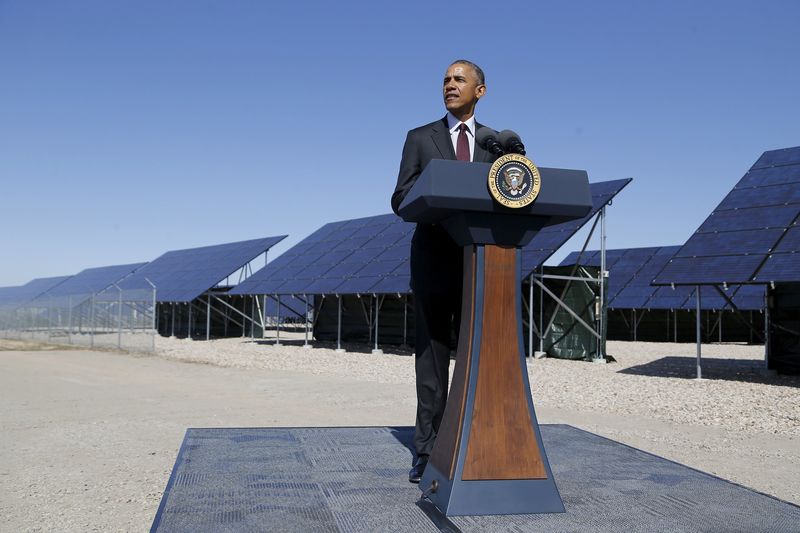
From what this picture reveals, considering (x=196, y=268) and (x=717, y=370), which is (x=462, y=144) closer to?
(x=717, y=370)

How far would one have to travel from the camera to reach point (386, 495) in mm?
2609

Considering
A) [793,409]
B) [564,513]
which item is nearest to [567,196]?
[564,513]

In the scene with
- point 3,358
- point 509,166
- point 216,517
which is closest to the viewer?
point 216,517

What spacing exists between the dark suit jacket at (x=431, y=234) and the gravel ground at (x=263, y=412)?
1.90 m

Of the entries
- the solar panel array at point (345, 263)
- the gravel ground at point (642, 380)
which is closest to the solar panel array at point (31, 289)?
the solar panel array at point (345, 263)

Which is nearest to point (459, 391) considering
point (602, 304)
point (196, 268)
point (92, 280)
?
point (602, 304)

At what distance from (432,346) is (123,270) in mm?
34502

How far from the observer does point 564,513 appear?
2441mm

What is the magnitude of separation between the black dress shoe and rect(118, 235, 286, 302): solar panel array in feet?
63.2

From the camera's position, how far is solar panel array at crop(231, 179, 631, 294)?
45.8 ft

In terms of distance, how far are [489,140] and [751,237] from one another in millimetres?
9186

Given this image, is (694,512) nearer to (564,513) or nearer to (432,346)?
(564,513)


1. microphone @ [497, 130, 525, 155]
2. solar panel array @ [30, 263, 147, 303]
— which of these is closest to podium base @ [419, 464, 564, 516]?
microphone @ [497, 130, 525, 155]

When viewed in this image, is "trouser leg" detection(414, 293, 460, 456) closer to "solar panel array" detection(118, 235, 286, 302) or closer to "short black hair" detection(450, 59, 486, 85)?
"short black hair" detection(450, 59, 486, 85)
